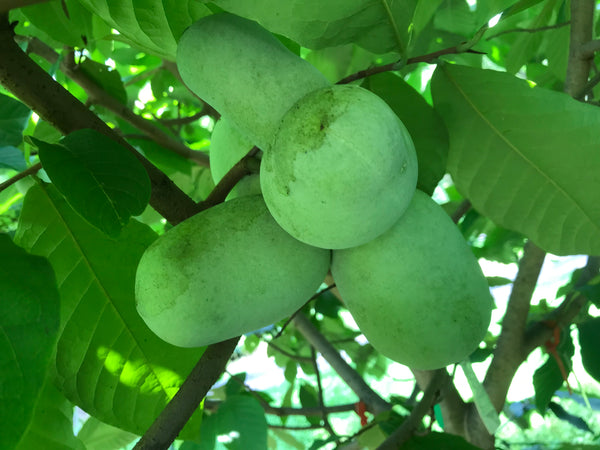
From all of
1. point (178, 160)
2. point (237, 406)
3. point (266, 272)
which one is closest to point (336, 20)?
point (266, 272)

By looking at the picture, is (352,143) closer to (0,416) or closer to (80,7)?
(0,416)

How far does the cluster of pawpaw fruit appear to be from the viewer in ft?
1.45

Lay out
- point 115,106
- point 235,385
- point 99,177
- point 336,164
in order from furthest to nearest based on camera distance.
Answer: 1. point 235,385
2. point 115,106
3. point 99,177
4. point 336,164

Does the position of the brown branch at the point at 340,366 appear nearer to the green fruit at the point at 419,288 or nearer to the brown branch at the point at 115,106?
the brown branch at the point at 115,106

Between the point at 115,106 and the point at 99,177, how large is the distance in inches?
21.4

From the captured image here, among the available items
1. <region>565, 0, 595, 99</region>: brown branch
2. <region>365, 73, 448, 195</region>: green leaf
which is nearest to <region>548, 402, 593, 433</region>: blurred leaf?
<region>565, 0, 595, 99</region>: brown branch

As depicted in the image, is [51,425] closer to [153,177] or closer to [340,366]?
[153,177]

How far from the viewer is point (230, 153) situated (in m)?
0.62

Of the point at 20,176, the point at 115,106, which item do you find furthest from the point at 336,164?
the point at 115,106

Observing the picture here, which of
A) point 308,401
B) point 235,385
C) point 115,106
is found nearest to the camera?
point 115,106

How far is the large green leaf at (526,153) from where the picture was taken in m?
0.57

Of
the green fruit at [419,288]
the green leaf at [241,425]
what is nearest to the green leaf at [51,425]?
the green fruit at [419,288]

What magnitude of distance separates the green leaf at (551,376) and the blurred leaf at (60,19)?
961 millimetres

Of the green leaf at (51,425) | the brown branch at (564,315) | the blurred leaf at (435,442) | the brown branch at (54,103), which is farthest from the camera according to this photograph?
the brown branch at (564,315)
